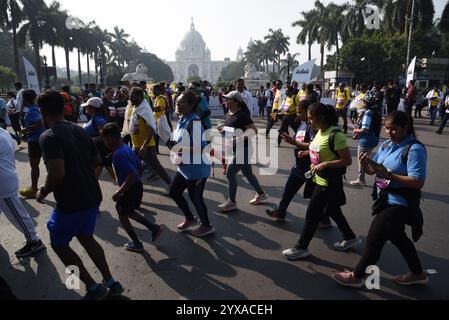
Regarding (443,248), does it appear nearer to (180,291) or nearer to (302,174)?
(302,174)

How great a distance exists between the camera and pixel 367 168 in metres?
2.85

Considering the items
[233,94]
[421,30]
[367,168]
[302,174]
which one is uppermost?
[421,30]

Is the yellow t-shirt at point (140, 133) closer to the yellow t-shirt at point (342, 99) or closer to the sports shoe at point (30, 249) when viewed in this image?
the sports shoe at point (30, 249)

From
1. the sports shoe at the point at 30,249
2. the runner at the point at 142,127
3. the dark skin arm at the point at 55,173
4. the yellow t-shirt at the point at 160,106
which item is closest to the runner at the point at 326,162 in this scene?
the dark skin arm at the point at 55,173

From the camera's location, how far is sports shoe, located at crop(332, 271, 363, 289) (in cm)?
308

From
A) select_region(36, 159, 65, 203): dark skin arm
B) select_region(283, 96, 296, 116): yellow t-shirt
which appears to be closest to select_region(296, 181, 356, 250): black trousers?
select_region(36, 159, 65, 203): dark skin arm

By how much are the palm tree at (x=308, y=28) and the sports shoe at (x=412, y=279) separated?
46.1m

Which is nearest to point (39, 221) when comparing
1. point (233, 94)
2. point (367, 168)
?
point (233, 94)

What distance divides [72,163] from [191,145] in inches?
55.9

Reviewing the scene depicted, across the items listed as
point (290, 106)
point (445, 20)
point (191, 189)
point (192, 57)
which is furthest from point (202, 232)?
point (192, 57)

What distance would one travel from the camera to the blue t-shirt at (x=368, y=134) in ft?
17.6

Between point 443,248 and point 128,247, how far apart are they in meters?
3.48

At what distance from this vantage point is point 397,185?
2771 mm
